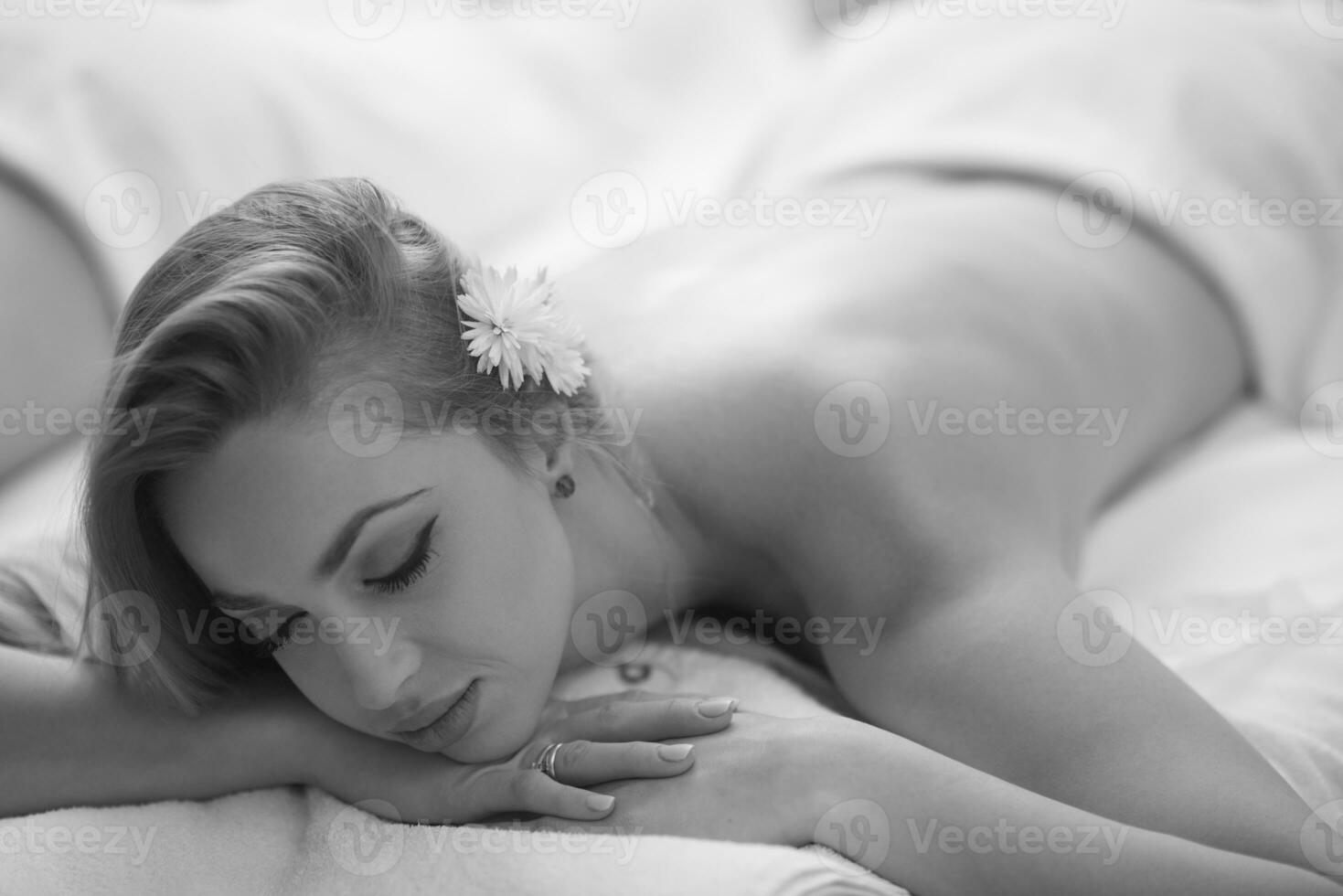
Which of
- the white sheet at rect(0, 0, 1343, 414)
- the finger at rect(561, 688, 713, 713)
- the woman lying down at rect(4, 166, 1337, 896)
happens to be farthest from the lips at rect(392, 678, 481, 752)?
the white sheet at rect(0, 0, 1343, 414)

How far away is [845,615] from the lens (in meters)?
1.12

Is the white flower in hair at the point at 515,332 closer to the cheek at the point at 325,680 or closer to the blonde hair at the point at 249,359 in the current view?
the blonde hair at the point at 249,359

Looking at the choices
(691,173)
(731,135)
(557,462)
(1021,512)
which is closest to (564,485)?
(557,462)

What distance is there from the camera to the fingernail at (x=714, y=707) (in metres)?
1.00

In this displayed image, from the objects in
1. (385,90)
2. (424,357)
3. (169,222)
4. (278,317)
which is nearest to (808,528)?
(424,357)

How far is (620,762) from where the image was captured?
968 millimetres

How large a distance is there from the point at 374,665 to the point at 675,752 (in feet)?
0.79

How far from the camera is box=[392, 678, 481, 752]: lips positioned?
3.25 ft

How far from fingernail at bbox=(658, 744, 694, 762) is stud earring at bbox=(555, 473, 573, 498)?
10.2 inches

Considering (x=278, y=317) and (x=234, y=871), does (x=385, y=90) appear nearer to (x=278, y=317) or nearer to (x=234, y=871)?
(x=278, y=317)

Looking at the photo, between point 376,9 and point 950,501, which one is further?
point 376,9

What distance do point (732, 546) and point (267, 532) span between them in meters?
0.47

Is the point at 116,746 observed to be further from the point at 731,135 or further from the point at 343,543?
the point at 731,135

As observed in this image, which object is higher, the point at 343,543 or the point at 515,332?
the point at 515,332
